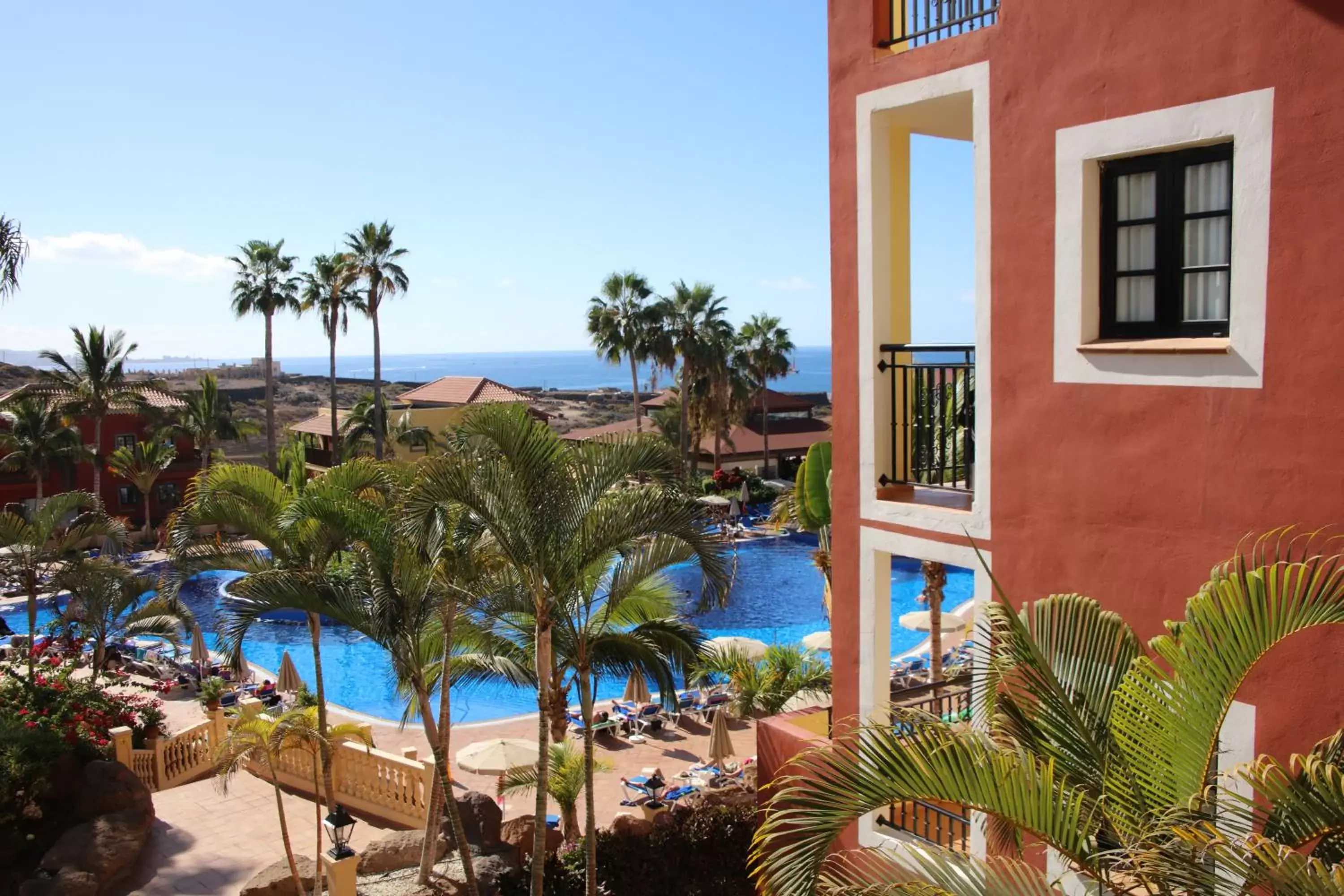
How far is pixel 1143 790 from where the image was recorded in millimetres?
4516

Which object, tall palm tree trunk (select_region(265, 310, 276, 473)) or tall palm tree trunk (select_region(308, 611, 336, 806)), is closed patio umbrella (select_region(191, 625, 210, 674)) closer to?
tall palm tree trunk (select_region(308, 611, 336, 806))

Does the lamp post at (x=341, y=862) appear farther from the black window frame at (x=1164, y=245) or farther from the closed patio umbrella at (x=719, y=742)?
the black window frame at (x=1164, y=245)

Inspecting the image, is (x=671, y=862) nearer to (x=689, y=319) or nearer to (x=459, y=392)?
(x=689, y=319)

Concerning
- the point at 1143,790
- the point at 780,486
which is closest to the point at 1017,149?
the point at 1143,790

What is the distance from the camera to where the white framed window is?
564cm

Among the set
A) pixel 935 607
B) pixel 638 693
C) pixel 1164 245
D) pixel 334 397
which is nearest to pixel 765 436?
pixel 334 397

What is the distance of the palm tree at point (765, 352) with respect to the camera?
164ft

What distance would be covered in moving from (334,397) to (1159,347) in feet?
151

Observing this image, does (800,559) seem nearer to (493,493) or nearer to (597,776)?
(597,776)

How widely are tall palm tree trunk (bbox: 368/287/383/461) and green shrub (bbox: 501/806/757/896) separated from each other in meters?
32.7

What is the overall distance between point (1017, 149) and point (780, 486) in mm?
39251

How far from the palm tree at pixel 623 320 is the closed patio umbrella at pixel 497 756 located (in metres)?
28.9

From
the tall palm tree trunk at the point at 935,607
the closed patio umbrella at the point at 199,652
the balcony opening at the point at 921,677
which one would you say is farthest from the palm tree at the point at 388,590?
the closed patio umbrella at the point at 199,652

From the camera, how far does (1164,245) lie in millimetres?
6152
